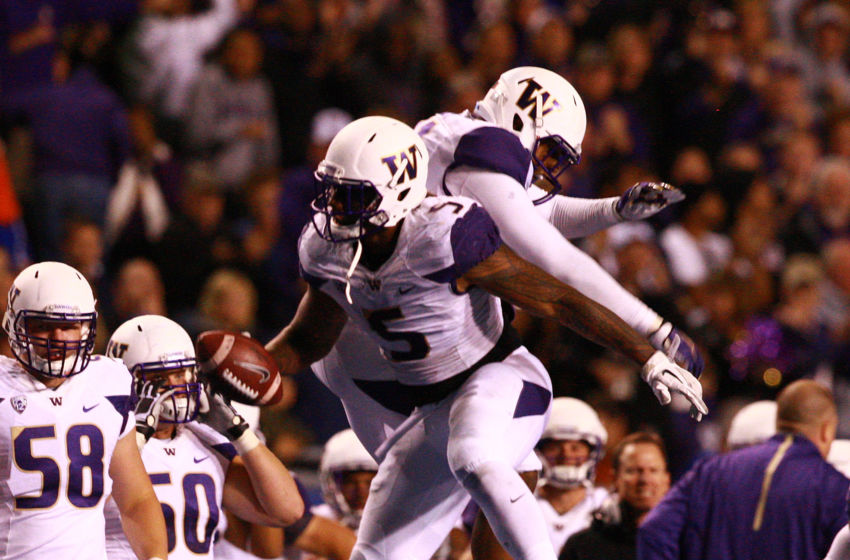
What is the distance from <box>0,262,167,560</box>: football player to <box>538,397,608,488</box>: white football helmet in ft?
7.46

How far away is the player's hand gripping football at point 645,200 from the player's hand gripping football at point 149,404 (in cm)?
168

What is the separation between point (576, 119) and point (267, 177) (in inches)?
166

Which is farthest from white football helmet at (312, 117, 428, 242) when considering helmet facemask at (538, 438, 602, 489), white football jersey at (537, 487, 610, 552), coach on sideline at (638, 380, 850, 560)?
white football jersey at (537, 487, 610, 552)

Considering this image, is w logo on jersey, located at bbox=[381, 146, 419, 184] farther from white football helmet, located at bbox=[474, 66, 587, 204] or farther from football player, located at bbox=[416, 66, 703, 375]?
white football helmet, located at bbox=[474, 66, 587, 204]

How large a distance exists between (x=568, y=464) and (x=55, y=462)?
8.66 feet

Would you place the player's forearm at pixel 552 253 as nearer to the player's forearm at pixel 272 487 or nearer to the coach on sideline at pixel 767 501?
the player's forearm at pixel 272 487

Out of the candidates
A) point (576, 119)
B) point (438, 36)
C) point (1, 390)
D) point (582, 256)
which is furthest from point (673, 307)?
point (1, 390)

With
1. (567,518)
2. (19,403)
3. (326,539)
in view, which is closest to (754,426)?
(567,518)

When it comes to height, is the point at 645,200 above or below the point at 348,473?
above

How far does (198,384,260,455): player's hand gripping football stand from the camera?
471cm

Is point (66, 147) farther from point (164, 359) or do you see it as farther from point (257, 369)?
point (257, 369)

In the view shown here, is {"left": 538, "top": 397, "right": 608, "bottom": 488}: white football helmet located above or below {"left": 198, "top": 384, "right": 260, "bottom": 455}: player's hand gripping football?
below

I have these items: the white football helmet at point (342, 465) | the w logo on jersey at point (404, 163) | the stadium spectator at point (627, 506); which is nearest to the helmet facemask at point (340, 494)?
the white football helmet at point (342, 465)

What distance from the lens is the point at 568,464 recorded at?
6.28m
